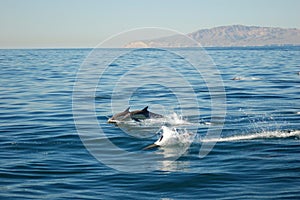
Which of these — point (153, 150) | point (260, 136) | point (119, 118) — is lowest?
point (260, 136)

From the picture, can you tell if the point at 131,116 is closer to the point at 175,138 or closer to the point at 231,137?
the point at 175,138

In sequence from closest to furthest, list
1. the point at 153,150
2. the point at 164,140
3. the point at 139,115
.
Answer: the point at 153,150 < the point at 164,140 < the point at 139,115

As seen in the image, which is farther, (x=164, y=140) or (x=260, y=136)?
(x=260, y=136)

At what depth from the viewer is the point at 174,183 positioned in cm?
1195

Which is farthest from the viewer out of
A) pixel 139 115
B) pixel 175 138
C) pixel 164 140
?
pixel 139 115

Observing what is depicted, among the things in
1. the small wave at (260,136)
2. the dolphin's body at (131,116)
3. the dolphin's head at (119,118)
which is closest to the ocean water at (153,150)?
the small wave at (260,136)

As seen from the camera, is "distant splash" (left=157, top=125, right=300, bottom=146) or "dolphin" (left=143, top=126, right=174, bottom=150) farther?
"distant splash" (left=157, top=125, right=300, bottom=146)

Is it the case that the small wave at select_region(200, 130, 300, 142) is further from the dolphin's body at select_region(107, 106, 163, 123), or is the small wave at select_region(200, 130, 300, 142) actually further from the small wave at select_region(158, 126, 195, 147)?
the dolphin's body at select_region(107, 106, 163, 123)

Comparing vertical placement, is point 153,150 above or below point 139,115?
below

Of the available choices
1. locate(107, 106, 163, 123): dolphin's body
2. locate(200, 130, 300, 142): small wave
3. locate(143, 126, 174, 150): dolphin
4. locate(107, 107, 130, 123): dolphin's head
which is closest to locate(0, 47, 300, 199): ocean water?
locate(200, 130, 300, 142): small wave

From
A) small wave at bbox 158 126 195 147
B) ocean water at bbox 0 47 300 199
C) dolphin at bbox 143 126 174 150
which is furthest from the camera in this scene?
small wave at bbox 158 126 195 147


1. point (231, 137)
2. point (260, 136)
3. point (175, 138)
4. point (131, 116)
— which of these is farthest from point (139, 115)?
point (260, 136)

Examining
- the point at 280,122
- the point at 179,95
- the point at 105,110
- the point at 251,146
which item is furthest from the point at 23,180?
the point at 179,95

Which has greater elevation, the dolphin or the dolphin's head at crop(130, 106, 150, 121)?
the dolphin's head at crop(130, 106, 150, 121)
